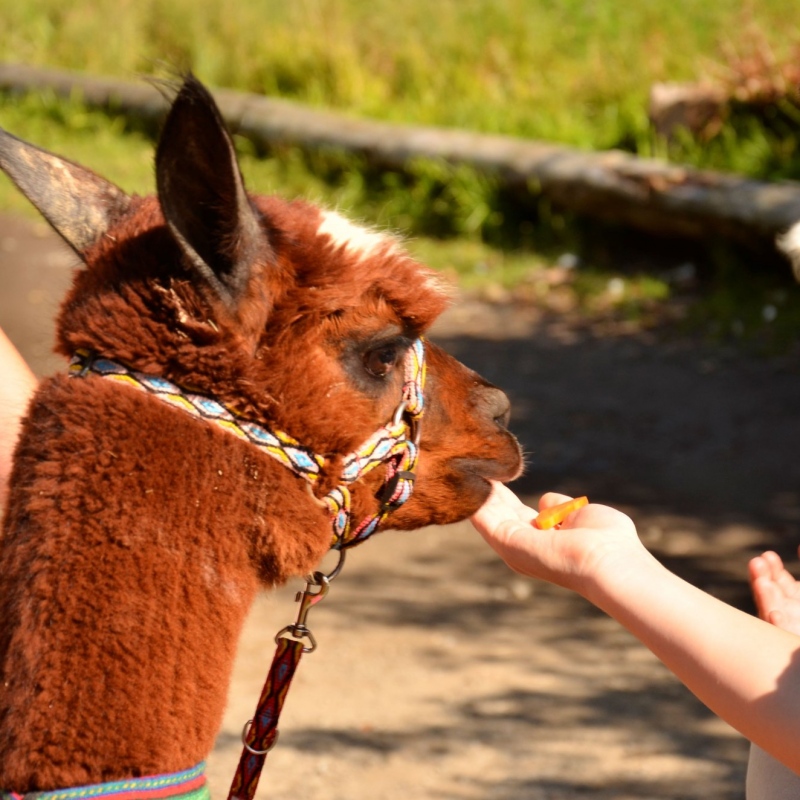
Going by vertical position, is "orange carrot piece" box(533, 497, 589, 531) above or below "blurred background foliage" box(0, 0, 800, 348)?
below

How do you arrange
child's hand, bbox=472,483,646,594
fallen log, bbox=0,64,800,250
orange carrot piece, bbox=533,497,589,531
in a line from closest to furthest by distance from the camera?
1. child's hand, bbox=472,483,646,594
2. orange carrot piece, bbox=533,497,589,531
3. fallen log, bbox=0,64,800,250

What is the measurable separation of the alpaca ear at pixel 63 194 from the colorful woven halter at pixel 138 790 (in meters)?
0.79

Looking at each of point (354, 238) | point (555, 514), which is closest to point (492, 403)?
point (555, 514)

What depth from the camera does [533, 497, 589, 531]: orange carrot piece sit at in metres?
1.98

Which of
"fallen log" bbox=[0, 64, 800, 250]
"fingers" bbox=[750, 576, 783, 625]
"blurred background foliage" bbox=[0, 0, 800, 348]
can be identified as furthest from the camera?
"blurred background foliage" bbox=[0, 0, 800, 348]

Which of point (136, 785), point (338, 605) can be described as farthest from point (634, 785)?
A: point (136, 785)

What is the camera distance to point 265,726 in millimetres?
1837

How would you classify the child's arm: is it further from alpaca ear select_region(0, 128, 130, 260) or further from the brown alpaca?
alpaca ear select_region(0, 128, 130, 260)

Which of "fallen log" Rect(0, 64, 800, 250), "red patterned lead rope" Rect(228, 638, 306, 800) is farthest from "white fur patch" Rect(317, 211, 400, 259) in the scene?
"fallen log" Rect(0, 64, 800, 250)

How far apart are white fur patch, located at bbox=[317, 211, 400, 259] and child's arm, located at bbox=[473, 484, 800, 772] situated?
1.78 feet

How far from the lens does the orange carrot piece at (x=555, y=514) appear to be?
6.49 feet

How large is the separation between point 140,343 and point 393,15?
1074 cm

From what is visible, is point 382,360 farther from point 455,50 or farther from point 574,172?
point 455,50

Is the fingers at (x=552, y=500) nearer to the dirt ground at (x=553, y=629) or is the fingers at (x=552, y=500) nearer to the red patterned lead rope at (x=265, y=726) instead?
the red patterned lead rope at (x=265, y=726)
